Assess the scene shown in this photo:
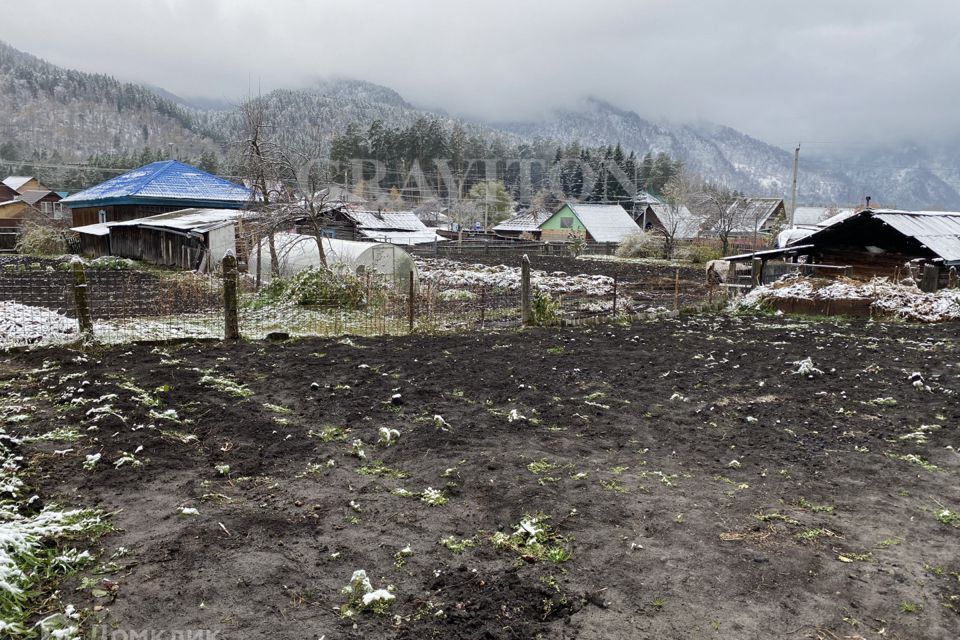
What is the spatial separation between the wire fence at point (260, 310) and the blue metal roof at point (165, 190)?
1568cm

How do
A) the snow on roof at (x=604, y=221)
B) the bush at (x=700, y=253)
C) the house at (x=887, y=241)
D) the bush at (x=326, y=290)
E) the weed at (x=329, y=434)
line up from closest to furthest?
the weed at (x=329, y=434), the bush at (x=326, y=290), the house at (x=887, y=241), the bush at (x=700, y=253), the snow on roof at (x=604, y=221)

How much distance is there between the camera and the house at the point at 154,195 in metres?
36.3

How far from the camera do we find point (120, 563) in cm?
337

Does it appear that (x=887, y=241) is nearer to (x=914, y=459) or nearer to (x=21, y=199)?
(x=914, y=459)

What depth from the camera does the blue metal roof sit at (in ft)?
119

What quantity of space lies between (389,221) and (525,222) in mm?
17967

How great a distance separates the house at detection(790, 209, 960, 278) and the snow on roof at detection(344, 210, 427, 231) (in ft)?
116

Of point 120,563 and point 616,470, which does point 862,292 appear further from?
point 120,563

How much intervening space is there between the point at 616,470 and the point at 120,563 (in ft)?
11.3

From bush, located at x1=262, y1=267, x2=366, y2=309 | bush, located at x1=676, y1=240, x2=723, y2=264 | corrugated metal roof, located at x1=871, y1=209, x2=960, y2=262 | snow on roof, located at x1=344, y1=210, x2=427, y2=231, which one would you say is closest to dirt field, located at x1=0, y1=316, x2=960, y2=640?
bush, located at x1=262, y1=267, x2=366, y2=309

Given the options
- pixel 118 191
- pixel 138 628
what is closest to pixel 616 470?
pixel 138 628

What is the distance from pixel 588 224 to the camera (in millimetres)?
57781

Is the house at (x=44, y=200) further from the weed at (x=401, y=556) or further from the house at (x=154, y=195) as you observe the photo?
the weed at (x=401, y=556)

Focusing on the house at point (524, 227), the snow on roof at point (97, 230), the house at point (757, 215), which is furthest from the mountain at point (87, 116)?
the house at point (757, 215)
